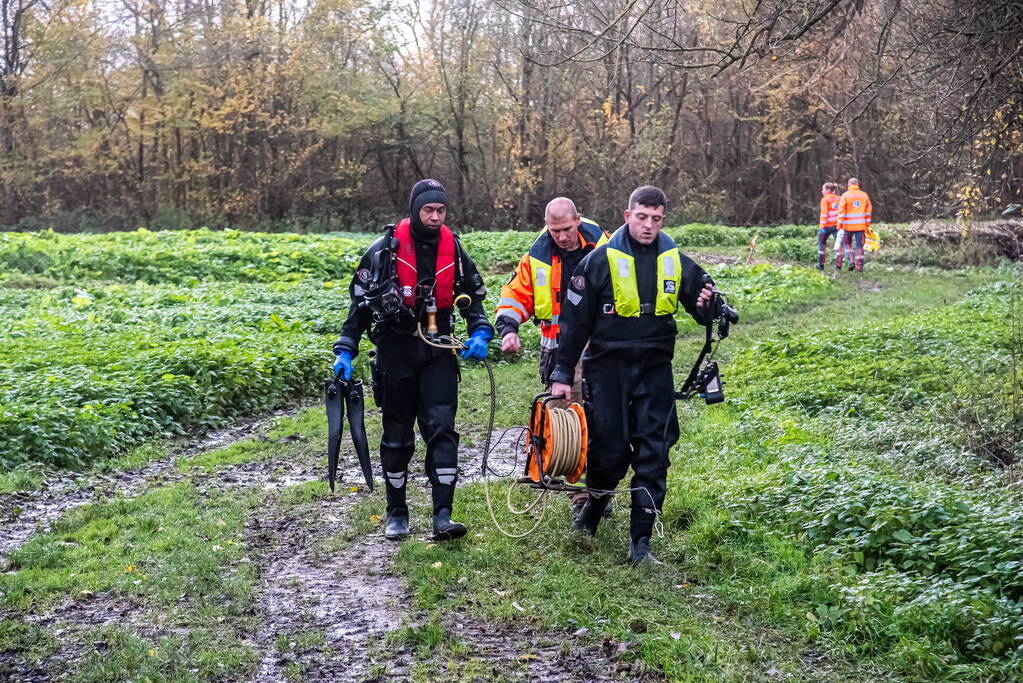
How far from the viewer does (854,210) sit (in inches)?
909

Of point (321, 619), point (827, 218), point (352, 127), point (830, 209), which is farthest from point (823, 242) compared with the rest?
point (352, 127)

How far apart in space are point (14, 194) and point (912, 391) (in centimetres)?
4052

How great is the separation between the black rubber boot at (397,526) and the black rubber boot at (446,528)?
0.29 metres

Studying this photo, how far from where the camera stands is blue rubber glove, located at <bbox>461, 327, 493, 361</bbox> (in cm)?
725

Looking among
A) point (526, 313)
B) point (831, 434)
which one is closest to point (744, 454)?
point (831, 434)

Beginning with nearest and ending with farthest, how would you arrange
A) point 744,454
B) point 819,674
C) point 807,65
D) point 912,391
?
point 819,674 → point 744,454 → point 912,391 → point 807,65

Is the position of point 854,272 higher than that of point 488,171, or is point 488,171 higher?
point 488,171

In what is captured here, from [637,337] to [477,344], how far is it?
4.03 ft

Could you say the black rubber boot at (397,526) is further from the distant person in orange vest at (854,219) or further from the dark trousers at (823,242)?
the dark trousers at (823,242)

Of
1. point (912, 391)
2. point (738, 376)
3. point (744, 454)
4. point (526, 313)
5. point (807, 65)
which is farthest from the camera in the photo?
point (738, 376)

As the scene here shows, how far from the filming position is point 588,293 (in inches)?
260

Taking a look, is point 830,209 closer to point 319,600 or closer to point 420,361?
point 420,361

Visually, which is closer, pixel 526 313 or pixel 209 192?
pixel 526 313

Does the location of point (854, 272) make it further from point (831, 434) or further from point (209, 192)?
point (209, 192)
